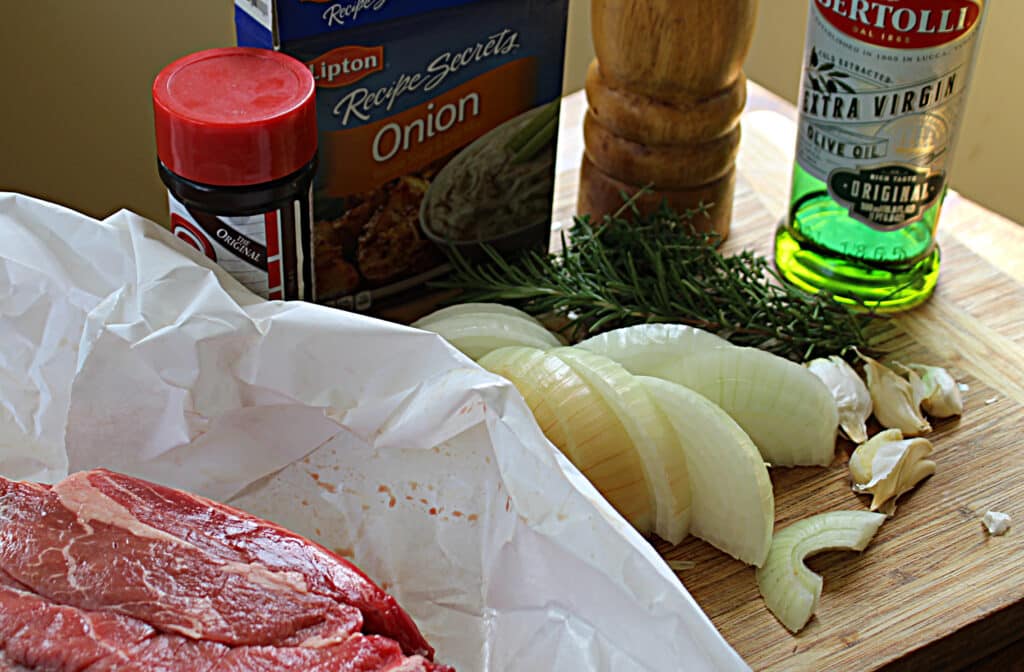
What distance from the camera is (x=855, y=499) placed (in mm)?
998

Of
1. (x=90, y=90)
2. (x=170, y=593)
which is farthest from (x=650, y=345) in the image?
(x=90, y=90)

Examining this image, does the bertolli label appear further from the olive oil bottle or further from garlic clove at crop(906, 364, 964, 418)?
garlic clove at crop(906, 364, 964, 418)

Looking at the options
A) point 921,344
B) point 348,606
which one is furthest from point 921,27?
point 348,606

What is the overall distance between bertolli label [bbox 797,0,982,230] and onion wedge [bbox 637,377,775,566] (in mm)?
341

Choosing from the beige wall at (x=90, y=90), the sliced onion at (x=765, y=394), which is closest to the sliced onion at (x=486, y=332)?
the sliced onion at (x=765, y=394)

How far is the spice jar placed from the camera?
839 mm

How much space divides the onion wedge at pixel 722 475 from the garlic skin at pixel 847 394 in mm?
149

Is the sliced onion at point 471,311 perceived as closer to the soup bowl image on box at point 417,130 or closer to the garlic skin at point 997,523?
the soup bowl image on box at point 417,130

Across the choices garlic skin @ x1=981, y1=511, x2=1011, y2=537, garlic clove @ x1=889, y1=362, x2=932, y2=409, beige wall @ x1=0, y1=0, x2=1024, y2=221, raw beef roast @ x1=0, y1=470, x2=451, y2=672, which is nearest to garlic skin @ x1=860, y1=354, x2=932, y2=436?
garlic clove @ x1=889, y1=362, x2=932, y2=409

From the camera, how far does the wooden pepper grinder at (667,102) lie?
1134mm

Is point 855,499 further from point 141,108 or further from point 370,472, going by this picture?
point 141,108

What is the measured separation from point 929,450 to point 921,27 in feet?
1.22

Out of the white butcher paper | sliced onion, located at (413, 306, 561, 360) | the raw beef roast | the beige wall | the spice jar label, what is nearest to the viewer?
the raw beef roast

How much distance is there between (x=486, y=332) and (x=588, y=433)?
15 cm
